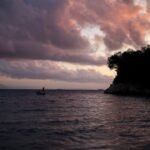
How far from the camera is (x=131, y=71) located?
12000cm

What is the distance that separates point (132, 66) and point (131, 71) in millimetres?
2087

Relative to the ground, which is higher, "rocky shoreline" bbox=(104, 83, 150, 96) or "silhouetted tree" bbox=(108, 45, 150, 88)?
→ "silhouetted tree" bbox=(108, 45, 150, 88)

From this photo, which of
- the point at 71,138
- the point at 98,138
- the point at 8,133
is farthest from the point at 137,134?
the point at 8,133

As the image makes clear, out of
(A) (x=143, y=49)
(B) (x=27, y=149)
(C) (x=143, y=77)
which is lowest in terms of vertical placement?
(B) (x=27, y=149)

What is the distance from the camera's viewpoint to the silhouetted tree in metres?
115

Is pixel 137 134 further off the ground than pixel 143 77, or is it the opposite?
pixel 143 77

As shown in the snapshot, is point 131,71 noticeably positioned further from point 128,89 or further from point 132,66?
point 128,89

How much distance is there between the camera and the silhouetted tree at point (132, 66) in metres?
115

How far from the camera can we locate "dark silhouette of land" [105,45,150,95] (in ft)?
375

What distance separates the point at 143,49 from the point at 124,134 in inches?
4067

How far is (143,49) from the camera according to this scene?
405 feet

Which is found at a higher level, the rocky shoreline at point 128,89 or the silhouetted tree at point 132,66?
the silhouetted tree at point 132,66

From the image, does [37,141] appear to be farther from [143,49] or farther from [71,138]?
[143,49]

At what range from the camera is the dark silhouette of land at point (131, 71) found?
114213 mm
